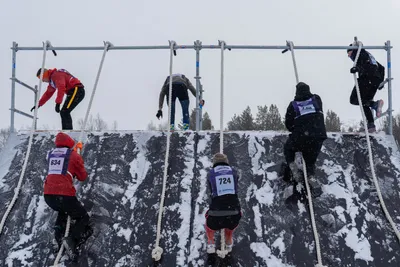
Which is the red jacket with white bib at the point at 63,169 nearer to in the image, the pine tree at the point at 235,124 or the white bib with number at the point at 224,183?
the white bib with number at the point at 224,183

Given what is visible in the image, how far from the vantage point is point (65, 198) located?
4414mm

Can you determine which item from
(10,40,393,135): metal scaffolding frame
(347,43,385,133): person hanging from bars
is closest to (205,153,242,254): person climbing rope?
(10,40,393,135): metal scaffolding frame

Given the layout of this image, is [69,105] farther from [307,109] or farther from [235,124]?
[235,124]

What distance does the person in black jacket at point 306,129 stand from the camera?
4.89 meters

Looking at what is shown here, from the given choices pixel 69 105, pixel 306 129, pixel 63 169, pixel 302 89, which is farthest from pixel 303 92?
pixel 69 105

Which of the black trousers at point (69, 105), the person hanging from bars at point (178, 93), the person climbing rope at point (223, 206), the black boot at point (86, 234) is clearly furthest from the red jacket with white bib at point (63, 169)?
the person hanging from bars at point (178, 93)

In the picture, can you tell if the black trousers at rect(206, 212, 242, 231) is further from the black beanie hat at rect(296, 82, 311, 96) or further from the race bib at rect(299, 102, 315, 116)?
the black beanie hat at rect(296, 82, 311, 96)

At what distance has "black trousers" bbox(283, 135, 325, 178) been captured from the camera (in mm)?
4895

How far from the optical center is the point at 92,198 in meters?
5.00

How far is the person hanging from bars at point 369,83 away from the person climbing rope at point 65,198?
13.9ft

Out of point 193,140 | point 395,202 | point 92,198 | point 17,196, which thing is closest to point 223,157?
point 193,140

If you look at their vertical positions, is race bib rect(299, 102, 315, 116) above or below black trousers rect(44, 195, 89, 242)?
above

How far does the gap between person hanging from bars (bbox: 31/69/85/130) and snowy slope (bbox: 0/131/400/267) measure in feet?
2.23

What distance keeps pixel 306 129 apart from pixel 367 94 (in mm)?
1930
